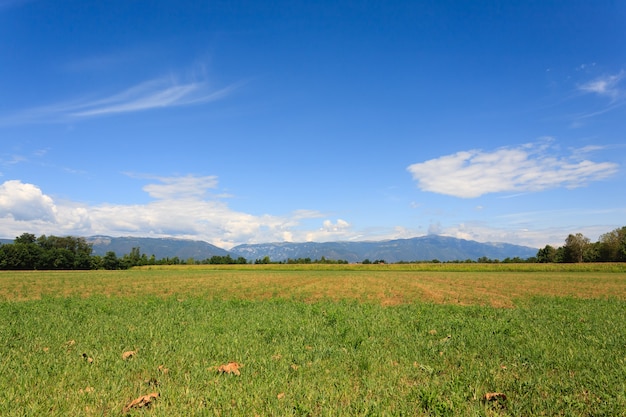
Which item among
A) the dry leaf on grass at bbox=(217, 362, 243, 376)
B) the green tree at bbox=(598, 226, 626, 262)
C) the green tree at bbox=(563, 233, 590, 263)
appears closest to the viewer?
the dry leaf on grass at bbox=(217, 362, 243, 376)

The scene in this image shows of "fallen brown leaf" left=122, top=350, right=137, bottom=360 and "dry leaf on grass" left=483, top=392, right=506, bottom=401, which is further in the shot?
"fallen brown leaf" left=122, top=350, right=137, bottom=360

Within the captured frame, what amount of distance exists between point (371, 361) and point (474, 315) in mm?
9196

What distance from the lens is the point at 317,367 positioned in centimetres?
702

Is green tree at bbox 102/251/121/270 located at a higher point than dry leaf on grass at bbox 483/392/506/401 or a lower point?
lower

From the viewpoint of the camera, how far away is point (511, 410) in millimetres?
5059

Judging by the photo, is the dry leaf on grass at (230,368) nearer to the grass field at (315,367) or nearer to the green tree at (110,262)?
the grass field at (315,367)

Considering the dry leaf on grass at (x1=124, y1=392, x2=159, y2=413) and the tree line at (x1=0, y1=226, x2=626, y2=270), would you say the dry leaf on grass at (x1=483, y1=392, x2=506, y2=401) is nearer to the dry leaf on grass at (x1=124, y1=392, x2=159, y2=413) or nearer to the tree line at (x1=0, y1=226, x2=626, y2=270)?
the dry leaf on grass at (x1=124, y1=392, x2=159, y2=413)

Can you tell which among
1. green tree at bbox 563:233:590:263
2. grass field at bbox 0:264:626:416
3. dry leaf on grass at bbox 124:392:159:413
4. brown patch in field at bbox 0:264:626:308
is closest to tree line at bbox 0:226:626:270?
green tree at bbox 563:233:590:263

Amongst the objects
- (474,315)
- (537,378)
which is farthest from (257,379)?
(474,315)

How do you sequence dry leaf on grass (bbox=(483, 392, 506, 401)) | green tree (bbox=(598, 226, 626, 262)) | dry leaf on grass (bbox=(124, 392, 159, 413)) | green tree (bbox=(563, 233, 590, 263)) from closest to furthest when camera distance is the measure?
dry leaf on grass (bbox=(124, 392, 159, 413))
dry leaf on grass (bbox=(483, 392, 506, 401))
green tree (bbox=(598, 226, 626, 262))
green tree (bbox=(563, 233, 590, 263))

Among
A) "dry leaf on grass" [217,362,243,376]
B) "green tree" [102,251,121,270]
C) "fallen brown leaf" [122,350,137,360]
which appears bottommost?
"green tree" [102,251,121,270]

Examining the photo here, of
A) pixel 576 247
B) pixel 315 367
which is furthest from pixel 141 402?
pixel 576 247

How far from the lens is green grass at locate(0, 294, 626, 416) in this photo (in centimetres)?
518

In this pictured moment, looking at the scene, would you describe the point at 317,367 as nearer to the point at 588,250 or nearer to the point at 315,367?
the point at 315,367
